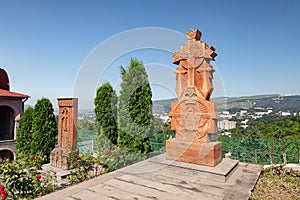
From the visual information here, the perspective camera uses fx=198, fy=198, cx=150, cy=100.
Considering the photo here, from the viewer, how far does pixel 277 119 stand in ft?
38.4

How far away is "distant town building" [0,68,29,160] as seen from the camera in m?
10.5

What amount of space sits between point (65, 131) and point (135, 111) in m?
2.57

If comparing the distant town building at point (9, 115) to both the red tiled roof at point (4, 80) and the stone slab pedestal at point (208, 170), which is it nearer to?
the red tiled roof at point (4, 80)

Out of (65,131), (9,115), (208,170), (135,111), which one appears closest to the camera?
(208,170)

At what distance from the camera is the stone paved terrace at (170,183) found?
2.62 meters

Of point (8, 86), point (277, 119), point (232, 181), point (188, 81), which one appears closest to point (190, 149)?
point (232, 181)

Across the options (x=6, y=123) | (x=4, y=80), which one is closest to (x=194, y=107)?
(x=6, y=123)

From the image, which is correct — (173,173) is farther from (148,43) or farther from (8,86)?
(8,86)

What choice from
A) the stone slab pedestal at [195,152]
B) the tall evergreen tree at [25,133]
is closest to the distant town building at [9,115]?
the tall evergreen tree at [25,133]

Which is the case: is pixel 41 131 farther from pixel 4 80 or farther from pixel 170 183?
pixel 170 183

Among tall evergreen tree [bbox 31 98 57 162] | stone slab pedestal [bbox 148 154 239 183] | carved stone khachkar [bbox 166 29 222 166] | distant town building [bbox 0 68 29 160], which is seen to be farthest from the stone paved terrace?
distant town building [bbox 0 68 29 160]

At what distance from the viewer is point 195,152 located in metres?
3.76

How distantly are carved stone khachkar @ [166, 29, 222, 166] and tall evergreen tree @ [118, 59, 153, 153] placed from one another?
7.44ft

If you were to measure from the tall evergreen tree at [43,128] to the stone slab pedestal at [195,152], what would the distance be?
6.22m
